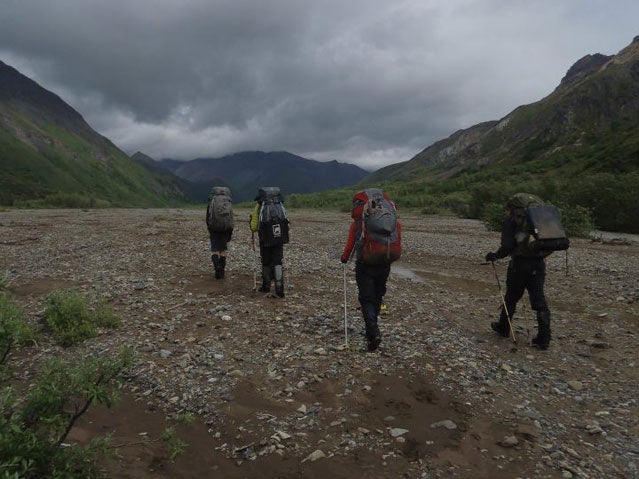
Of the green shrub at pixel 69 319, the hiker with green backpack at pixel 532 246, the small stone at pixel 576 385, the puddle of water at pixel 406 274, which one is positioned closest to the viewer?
the small stone at pixel 576 385

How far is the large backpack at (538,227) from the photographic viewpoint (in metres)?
8.87

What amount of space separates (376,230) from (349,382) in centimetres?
276

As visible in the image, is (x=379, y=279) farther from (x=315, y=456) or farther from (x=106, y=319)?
(x=106, y=319)

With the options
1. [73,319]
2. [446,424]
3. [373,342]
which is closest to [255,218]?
[73,319]

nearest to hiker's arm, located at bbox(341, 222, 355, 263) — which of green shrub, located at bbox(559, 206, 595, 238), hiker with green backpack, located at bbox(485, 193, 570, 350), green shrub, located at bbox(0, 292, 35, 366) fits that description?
hiker with green backpack, located at bbox(485, 193, 570, 350)

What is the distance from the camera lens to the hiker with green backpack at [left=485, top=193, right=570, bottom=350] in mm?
8914

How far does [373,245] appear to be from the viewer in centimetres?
847

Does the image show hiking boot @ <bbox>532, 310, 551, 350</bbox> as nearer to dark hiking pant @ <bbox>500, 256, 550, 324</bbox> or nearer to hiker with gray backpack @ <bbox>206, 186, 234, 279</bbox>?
dark hiking pant @ <bbox>500, 256, 550, 324</bbox>

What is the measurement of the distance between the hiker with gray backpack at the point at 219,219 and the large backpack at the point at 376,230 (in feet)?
20.8

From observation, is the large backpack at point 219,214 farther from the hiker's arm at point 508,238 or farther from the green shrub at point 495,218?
the green shrub at point 495,218

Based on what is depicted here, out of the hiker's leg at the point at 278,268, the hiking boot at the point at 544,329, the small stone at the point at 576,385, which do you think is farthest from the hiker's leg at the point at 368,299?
the hiker's leg at the point at 278,268

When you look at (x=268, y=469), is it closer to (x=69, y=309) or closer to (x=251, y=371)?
(x=251, y=371)

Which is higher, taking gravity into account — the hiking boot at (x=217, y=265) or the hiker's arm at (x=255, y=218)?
the hiker's arm at (x=255, y=218)

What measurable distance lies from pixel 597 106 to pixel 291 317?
20131cm
